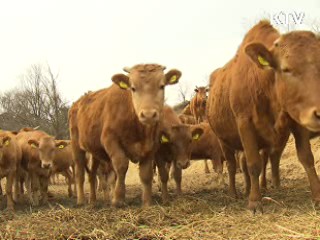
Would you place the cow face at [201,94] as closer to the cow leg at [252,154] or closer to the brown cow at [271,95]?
the brown cow at [271,95]

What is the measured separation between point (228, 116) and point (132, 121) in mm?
1604

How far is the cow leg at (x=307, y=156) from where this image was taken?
20.4ft

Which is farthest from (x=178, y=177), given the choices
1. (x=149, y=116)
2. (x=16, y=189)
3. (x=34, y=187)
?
(x=16, y=189)

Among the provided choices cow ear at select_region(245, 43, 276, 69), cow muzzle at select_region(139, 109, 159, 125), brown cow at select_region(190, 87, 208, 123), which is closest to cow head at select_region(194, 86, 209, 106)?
brown cow at select_region(190, 87, 208, 123)

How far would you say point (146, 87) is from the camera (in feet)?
23.8

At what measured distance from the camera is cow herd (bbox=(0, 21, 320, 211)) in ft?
18.0

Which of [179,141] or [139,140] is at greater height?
[139,140]

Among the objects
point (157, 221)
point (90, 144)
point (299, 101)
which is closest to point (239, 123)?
point (299, 101)

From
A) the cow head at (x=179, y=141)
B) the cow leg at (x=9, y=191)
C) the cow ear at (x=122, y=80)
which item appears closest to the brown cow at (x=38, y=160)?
the cow leg at (x=9, y=191)

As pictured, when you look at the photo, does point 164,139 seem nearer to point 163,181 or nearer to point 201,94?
point 163,181

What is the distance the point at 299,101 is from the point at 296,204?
184 centimetres

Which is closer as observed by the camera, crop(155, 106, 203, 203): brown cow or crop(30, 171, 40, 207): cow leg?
crop(155, 106, 203, 203): brown cow

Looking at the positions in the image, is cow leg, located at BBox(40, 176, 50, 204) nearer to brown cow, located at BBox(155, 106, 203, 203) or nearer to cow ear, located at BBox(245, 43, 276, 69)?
brown cow, located at BBox(155, 106, 203, 203)

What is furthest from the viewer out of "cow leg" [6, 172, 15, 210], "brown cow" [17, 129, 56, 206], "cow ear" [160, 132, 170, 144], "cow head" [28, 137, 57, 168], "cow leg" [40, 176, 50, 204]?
"cow head" [28, 137, 57, 168]
